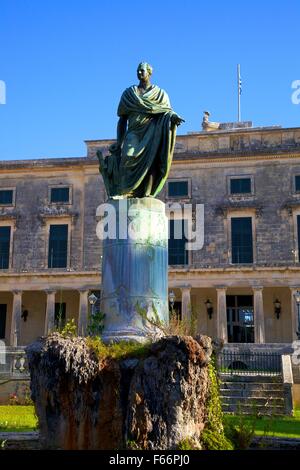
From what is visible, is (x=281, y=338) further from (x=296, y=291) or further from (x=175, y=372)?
(x=175, y=372)

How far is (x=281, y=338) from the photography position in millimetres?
32312

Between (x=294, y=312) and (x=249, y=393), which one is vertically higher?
(x=294, y=312)

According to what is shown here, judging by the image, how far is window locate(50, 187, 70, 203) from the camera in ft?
119

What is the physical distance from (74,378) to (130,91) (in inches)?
179

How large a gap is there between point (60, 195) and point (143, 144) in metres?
28.2

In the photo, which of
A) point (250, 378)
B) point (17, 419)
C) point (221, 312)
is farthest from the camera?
point (221, 312)

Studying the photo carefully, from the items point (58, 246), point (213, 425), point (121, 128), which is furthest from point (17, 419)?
point (58, 246)

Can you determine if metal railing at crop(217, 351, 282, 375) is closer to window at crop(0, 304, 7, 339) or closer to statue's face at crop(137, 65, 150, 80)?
statue's face at crop(137, 65, 150, 80)

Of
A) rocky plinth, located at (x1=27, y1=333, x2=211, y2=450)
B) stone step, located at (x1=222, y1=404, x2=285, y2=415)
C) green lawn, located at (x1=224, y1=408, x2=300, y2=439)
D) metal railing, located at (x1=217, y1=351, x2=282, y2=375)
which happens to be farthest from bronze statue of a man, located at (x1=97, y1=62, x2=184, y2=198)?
metal railing, located at (x1=217, y1=351, x2=282, y2=375)

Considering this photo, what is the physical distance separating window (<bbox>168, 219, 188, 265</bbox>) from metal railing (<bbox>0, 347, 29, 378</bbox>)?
15940mm

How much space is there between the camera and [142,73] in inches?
358

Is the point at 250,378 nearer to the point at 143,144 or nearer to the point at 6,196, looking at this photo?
the point at 143,144
